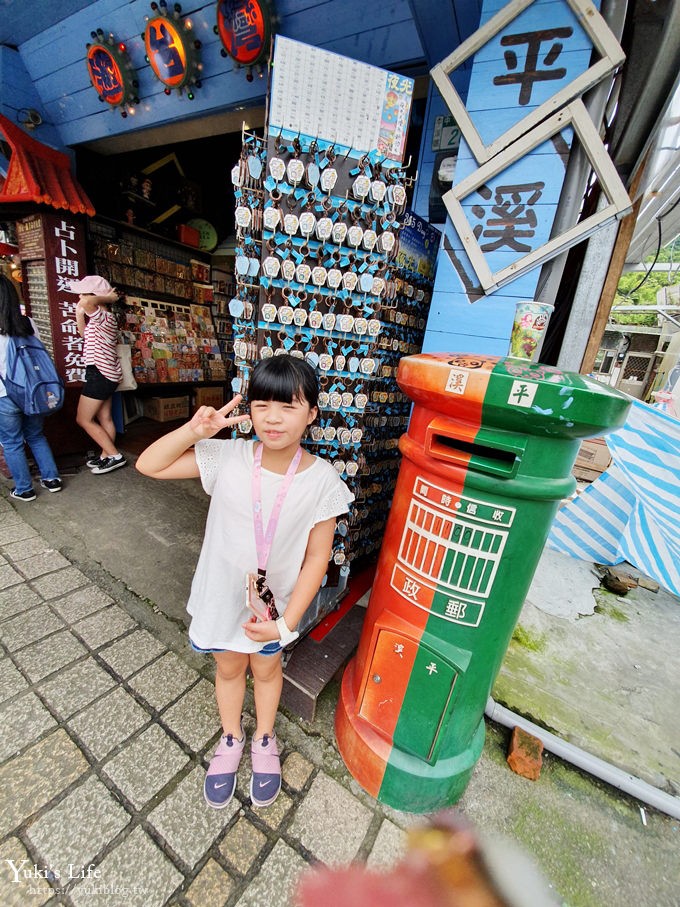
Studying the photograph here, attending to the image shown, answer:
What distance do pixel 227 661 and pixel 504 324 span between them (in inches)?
→ 86.7

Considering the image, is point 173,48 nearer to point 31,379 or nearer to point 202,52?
point 202,52

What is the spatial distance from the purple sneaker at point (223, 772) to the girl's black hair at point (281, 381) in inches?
60.2

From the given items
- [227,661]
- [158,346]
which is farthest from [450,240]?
[158,346]

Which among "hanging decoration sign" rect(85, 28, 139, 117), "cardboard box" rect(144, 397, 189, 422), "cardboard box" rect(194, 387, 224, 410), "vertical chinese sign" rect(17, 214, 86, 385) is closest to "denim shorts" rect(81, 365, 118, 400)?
"vertical chinese sign" rect(17, 214, 86, 385)

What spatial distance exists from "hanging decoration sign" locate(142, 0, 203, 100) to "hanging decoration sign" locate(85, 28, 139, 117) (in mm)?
430

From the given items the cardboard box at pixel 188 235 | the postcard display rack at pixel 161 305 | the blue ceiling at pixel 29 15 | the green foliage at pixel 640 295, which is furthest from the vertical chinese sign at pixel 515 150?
the green foliage at pixel 640 295

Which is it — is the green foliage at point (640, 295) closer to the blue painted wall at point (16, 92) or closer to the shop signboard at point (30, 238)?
the blue painted wall at point (16, 92)

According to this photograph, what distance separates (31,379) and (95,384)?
2.82ft

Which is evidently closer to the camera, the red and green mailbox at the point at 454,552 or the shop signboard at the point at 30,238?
the red and green mailbox at the point at 454,552

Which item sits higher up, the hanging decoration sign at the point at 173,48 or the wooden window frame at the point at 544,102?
the hanging decoration sign at the point at 173,48

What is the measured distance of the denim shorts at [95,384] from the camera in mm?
4156

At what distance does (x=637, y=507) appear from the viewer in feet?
9.61

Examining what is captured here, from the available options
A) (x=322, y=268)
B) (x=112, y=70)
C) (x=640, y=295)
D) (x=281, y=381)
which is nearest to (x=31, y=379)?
(x=112, y=70)

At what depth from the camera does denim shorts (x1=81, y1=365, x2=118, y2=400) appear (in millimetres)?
4156
